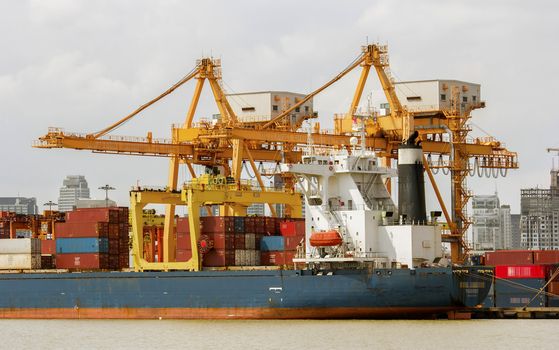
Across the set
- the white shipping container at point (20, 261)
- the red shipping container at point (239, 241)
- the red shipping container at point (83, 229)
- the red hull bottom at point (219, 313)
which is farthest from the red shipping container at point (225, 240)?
the white shipping container at point (20, 261)

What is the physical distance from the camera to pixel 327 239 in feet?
169

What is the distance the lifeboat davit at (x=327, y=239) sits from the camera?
51.7m

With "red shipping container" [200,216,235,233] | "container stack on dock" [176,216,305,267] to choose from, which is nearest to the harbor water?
"container stack on dock" [176,216,305,267]

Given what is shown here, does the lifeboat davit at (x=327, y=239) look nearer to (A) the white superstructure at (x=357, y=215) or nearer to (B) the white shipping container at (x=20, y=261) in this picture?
(A) the white superstructure at (x=357, y=215)

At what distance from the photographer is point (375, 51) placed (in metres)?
67.5

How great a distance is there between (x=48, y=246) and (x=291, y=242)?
12.9 meters

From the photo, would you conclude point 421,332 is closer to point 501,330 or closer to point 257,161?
point 501,330

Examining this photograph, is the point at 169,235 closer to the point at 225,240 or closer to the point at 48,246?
the point at 48,246

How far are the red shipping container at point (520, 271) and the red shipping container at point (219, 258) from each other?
581 inches

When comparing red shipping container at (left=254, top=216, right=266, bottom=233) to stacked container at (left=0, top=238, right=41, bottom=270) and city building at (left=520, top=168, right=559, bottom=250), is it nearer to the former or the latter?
stacked container at (left=0, top=238, right=41, bottom=270)

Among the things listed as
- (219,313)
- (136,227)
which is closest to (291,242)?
(219,313)

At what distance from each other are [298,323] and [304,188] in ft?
21.5

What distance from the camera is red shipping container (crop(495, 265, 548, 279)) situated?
6028 cm

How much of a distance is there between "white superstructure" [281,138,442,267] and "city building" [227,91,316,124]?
1829 centimetres
